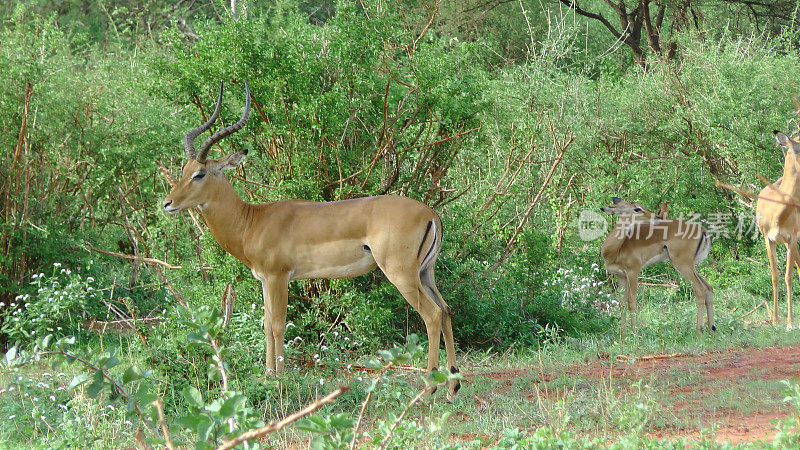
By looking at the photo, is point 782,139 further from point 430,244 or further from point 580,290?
point 430,244

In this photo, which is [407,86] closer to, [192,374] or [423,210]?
[423,210]

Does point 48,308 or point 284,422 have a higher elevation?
point 284,422

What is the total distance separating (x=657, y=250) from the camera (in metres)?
9.12

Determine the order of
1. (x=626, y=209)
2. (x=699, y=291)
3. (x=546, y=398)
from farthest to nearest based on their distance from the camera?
(x=626, y=209)
(x=699, y=291)
(x=546, y=398)

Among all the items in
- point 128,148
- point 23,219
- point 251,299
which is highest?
point 128,148

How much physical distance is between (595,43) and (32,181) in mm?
13731

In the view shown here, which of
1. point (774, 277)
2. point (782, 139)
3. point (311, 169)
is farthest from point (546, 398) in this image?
point (782, 139)

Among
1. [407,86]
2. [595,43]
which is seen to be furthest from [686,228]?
[595,43]

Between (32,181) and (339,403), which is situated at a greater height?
(32,181)

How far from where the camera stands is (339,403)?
598 cm

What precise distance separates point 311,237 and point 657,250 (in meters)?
4.10
